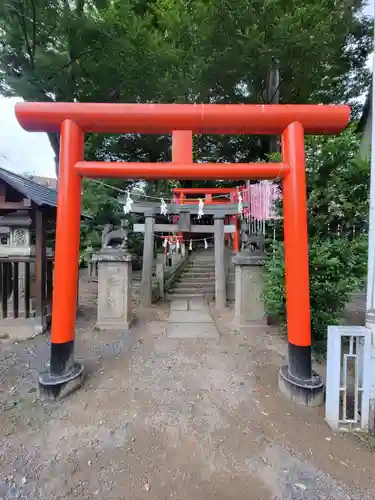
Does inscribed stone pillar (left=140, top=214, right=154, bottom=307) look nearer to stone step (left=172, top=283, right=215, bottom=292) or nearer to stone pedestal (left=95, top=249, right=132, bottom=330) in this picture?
stone step (left=172, top=283, right=215, bottom=292)

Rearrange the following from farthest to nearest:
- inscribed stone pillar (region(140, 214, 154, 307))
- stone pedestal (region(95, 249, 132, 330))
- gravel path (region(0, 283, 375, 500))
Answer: inscribed stone pillar (region(140, 214, 154, 307)) < stone pedestal (region(95, 249, 132, 330)) < gravel path (region(0, 283, 375, 500))

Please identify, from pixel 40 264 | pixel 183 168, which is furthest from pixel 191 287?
pixel 183 168

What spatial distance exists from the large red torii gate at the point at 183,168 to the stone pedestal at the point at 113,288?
7.39ft

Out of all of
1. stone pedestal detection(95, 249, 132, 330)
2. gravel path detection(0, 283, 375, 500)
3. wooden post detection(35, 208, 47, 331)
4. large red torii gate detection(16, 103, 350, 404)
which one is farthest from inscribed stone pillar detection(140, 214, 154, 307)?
large red torii gate detection(16, 103, 350, 404)

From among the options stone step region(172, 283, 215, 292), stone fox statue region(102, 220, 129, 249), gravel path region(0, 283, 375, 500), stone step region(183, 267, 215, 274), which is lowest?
gravel path region(0, 283, 375, 500)

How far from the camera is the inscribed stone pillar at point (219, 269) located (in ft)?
24.7

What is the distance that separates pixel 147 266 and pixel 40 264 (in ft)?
10.4

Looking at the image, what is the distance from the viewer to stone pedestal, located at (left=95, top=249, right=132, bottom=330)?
5.53 meters

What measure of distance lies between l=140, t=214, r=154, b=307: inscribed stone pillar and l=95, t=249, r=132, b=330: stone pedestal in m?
1.99

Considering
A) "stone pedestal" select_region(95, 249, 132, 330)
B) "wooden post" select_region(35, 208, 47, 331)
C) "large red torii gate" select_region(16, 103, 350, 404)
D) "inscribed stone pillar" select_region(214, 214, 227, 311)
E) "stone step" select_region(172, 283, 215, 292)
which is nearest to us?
"large red torii gate" select_region(16, 103, 350, 404)

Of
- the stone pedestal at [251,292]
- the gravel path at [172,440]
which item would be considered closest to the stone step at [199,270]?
the stone pedestal at [251,292]

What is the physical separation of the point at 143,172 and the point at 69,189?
36.7 inches

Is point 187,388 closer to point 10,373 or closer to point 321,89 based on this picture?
point 10,373

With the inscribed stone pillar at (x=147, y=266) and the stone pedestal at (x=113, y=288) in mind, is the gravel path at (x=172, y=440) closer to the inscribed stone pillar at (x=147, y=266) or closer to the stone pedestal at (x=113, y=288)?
the stone pedestal at (x=113, y=288)
